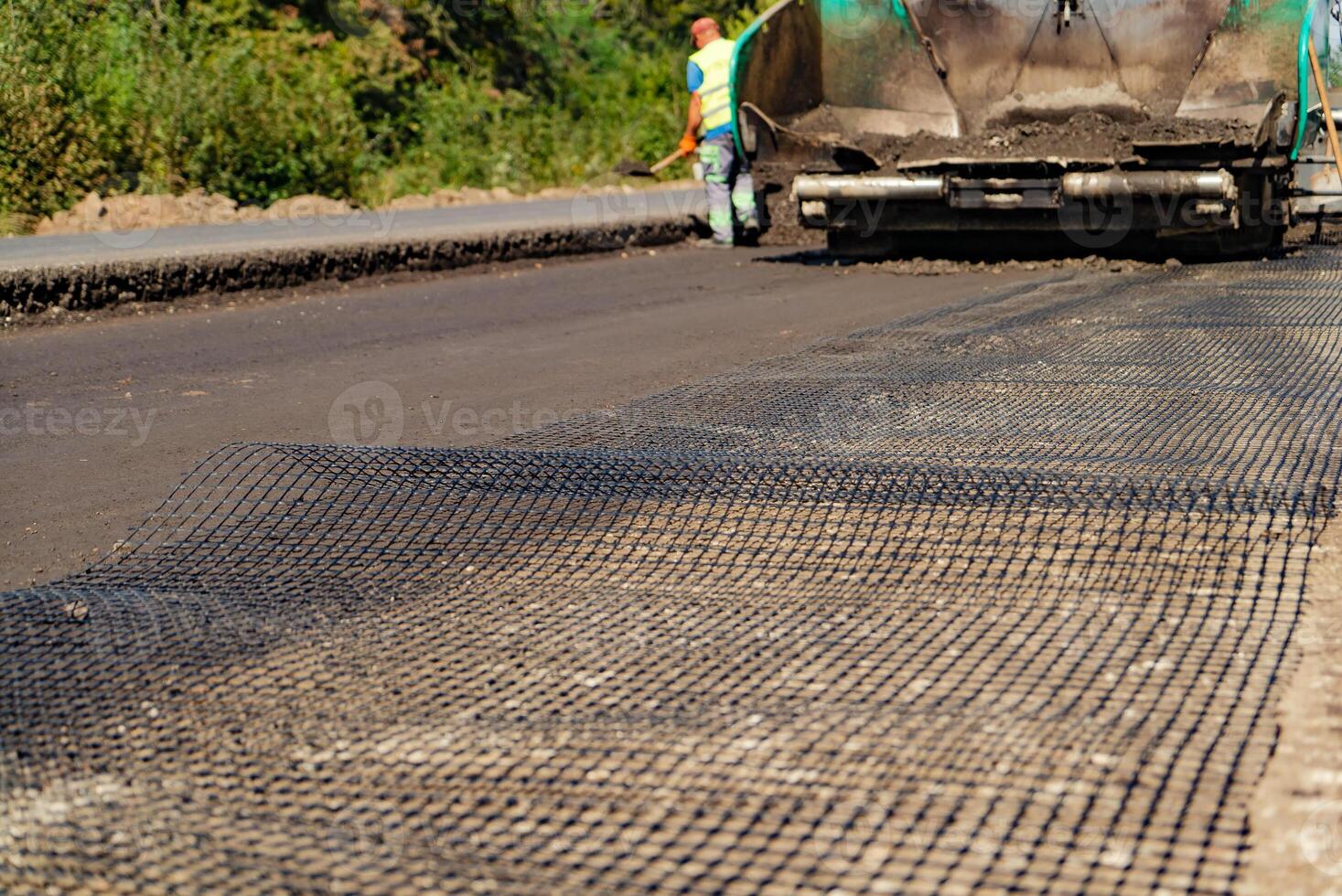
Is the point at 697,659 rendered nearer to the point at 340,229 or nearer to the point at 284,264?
the point at 284,264

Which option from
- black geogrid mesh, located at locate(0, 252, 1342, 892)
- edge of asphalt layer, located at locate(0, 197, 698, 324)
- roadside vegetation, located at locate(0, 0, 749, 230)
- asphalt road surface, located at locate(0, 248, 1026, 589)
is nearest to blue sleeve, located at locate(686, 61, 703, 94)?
edge of asphalt layer, located at locate(0, 197, 698, 324)

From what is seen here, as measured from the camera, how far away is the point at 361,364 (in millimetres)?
6688

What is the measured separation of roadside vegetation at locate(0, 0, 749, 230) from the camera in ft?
41.9

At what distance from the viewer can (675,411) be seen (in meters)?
5.04

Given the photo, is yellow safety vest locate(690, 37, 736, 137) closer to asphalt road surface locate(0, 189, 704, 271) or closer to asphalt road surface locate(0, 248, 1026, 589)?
asphalt road surface locate(0, 189, 704, 271)

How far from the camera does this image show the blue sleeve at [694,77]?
460 inches

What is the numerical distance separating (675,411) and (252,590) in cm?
198

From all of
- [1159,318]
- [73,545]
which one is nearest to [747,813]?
[73,545]

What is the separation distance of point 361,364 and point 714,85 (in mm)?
6027

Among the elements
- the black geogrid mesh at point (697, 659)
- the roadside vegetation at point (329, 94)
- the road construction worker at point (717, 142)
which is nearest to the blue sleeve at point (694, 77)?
the road construction worker at point (717, 142)

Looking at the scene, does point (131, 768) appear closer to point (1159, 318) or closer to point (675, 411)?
point (675, 411)

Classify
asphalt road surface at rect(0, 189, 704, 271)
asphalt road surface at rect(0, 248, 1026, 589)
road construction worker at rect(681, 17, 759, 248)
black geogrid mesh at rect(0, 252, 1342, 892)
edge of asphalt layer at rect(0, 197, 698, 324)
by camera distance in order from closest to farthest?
black geogrid mesh at rect(0, 252, 1342, 892), asphalt road surface at rect(0, 248, 1026, 589), edge of asphalt layer at rect(0, 197, 698, 324), asphalt road surface at rect(0, 189, 704, 271), road construction worker at rect(681, 17, 759, 248)

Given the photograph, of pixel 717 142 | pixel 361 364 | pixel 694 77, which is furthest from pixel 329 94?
pixel 361 364

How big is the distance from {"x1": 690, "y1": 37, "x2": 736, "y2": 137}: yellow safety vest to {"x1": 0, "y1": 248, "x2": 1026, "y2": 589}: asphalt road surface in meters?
1.93
